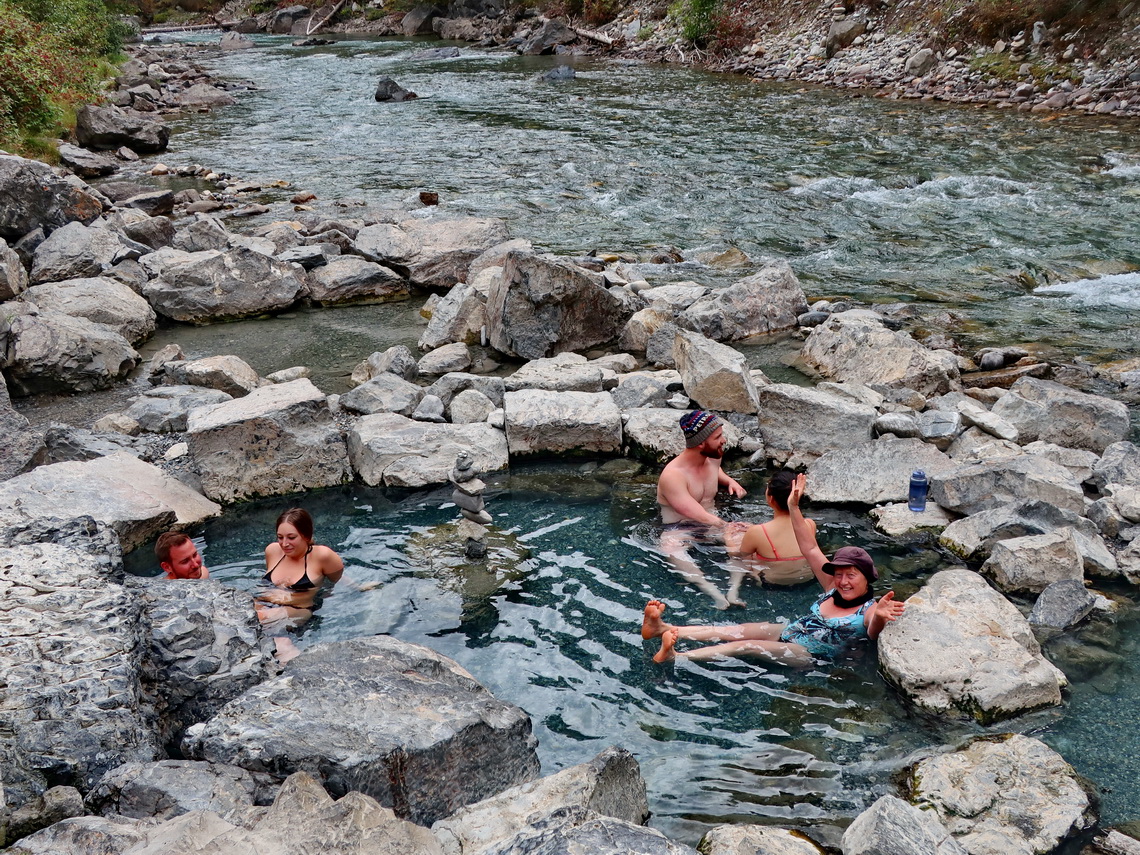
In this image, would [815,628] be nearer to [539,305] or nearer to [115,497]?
[115,497]

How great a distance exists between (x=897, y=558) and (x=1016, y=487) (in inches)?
42.2

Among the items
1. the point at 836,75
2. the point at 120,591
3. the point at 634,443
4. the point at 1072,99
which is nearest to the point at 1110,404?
the point at 634,443

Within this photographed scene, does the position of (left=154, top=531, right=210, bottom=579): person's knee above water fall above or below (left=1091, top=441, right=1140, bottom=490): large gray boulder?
below

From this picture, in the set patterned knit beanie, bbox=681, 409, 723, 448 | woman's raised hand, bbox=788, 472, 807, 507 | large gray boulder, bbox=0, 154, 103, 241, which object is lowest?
woman's raised hand, bbox=788, 472, 807, 507

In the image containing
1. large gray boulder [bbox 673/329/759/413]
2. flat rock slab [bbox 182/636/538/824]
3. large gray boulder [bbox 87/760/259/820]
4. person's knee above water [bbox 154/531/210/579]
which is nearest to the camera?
large gray boulder [bbox 87/760/259/820]

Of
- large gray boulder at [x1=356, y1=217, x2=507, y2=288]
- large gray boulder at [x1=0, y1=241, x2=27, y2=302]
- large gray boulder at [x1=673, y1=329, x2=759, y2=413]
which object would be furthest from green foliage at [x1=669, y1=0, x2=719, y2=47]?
large gray boulder at [x1=673, y1=329, x2=759, y2=413]

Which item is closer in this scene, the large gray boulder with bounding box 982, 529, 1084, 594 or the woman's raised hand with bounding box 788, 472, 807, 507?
the large gray boulder with bounding box 982, 529, 1084, 594

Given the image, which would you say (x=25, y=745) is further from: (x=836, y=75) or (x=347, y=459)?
(x=836, y=75)

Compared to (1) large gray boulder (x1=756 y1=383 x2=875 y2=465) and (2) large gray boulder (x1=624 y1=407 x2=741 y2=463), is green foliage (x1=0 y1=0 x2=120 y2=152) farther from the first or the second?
(1) large gray boulder (x1=756 y1=383 x2=875 y2=465)

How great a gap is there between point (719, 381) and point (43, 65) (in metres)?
18.6

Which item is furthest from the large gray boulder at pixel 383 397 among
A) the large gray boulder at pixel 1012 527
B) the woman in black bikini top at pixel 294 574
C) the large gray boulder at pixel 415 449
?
the large gray boulder at pixel 1012 527

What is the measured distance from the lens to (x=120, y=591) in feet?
16.2

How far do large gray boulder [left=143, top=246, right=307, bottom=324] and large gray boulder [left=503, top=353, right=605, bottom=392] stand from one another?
4.13m

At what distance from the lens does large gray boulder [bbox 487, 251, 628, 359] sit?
10.5 m
